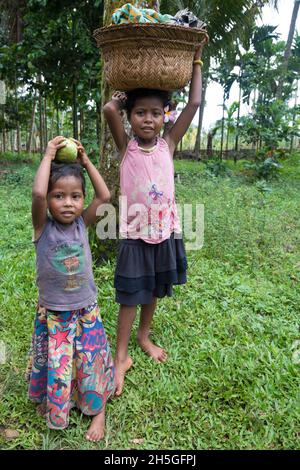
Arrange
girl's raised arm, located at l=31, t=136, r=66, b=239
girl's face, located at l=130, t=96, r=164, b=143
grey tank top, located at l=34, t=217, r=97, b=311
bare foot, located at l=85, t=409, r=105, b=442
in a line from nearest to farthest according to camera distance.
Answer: girl's raised arm, located at l=31, t=136, r=66, b=239
grey tank top, located at l=34, t=217, r=97, b=311
bare foot, located at l=85, t=409, r=105, b=442
girl's face, located at l=130, t=96, r=164, b=143

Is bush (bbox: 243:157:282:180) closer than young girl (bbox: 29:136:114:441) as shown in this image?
No

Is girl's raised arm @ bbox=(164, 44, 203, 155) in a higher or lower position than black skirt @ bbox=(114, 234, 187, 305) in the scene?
higher

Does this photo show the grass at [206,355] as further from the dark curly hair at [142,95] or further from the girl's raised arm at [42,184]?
the dark curly hair at [142,95]

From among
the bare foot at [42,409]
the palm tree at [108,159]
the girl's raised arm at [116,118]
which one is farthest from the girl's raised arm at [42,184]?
the palm tree at [108,159]

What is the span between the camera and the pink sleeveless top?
216cm

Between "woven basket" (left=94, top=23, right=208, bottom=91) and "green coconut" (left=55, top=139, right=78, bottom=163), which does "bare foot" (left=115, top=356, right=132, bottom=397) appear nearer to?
"green coconut" (left=55, top=139, right=78, bottom=163)

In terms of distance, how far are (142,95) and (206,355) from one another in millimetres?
1574

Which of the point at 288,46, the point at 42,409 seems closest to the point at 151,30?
the point at 42,409

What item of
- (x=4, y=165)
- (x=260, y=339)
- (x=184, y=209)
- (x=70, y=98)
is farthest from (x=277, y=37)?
(x=260, y=339)

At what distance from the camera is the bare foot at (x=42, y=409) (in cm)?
206

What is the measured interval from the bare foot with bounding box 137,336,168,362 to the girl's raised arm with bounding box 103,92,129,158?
4.07 feet

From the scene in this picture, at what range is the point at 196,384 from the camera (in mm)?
2273

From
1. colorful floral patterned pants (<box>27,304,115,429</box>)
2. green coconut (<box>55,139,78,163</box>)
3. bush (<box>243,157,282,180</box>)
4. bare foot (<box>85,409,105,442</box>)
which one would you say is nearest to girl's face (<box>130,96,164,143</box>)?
green coconut (<box>55,139,78,163</box>)
